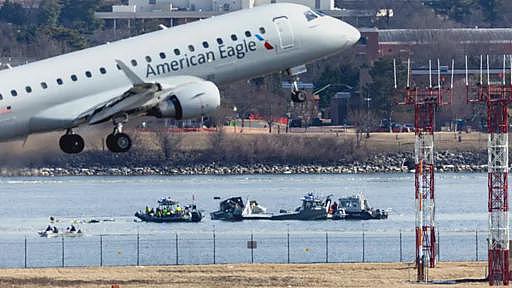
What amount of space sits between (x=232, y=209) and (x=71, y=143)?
293ft

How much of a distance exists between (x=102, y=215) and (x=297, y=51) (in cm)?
9568

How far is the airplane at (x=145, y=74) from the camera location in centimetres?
9638

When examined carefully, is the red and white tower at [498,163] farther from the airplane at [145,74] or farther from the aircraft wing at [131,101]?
the aircraft wing at [131,101]

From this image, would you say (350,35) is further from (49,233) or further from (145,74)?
(49,233)

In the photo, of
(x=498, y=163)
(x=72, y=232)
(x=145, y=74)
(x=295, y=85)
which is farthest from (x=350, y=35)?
(x=72, y=232)

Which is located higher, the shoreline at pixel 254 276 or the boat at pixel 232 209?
the boat at pixel 232 209

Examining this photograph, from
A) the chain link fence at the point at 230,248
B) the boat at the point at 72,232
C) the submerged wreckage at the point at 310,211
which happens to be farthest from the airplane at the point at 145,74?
the submerged wreckage at the point at 310,211

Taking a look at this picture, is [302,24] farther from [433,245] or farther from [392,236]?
[392,236]

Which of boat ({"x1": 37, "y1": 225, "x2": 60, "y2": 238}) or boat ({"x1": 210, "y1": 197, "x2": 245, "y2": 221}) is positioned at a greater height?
boat ({"x1": 210, "y1": 197, "x2": 245, "y2": 221})

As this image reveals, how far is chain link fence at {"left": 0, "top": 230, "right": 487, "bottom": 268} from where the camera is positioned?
148 meters

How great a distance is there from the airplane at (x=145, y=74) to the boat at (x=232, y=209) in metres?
87.6

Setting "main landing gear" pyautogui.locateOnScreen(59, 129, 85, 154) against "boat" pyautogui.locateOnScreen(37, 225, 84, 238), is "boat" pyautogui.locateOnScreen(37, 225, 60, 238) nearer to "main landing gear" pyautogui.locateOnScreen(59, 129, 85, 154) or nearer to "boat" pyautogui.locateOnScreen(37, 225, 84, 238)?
"boat" pyautogui.locateOnScreen(37, 225, 84, 238)

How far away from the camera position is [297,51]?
102 metres

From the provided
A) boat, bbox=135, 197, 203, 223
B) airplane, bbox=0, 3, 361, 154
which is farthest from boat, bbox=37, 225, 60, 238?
airplane, bbox=0, 3, 361, 154
